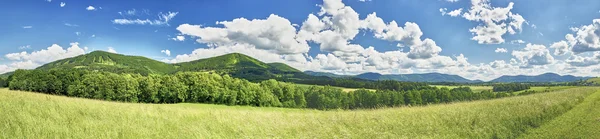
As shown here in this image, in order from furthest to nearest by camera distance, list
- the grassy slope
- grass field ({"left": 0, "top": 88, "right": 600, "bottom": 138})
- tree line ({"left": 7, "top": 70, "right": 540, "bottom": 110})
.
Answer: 1. tree line ({"left": 7, "top": 70, "right": 540, "bottom": 110})
2. the grassy slope
3. grass field ({"left": 0, "top": 88, "right": 600, "bottom": 138})

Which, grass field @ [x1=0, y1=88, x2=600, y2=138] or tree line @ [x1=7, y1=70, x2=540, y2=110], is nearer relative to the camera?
grass field @ [x1=0, y1=88, x2=600, y2=138]

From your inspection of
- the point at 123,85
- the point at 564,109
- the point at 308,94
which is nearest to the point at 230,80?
the point at 123,85

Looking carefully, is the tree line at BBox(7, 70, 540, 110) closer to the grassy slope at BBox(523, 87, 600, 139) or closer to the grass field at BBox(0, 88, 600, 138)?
the grassy slope at BBox(523, 87, 600, 139)

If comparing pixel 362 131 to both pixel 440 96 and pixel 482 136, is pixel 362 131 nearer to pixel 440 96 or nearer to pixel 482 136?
pixel 482 136

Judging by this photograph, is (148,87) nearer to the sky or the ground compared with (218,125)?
nearer to the ground

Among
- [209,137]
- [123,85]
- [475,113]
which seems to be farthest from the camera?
[123,85]

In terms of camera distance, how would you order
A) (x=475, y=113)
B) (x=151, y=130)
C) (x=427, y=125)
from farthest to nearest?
(x=475, y=113) < (x=427, y=125) < (x=151, y=130)

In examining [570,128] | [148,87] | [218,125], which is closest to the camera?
[218,125]

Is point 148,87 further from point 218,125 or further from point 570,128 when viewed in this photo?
point 570,128

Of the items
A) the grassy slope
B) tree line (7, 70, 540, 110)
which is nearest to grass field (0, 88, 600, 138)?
the grassy slope

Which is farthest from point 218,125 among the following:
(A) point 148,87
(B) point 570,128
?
(A) point 148,87

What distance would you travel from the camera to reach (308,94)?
110500 millimetres

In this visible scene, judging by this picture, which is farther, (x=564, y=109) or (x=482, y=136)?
(x=564, y=109)

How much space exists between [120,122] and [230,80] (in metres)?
73.8
